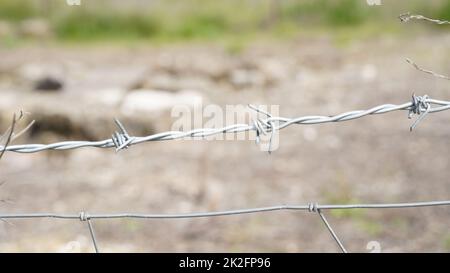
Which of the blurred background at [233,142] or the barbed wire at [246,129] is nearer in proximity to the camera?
the barbed wire at [246,129]

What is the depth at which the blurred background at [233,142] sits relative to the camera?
3.68 meters

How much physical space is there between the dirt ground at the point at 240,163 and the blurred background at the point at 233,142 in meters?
0.01

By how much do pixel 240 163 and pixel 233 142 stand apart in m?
0.48

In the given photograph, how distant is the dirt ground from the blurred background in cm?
1

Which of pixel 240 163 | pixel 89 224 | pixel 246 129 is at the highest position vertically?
pixel 246 129

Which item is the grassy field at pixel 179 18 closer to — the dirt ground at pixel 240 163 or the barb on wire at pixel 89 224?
the dirt ground at pixel 240 163

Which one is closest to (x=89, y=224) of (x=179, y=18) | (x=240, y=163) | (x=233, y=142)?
(x=240, y=163)

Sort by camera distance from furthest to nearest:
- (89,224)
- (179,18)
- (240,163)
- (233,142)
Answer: (179,18), (233,142), (240,163), (89,224)

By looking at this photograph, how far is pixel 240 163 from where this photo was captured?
4.84 metres

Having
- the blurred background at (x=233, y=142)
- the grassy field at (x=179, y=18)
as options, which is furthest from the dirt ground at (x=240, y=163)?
the grassy field at (x=179, y=18)

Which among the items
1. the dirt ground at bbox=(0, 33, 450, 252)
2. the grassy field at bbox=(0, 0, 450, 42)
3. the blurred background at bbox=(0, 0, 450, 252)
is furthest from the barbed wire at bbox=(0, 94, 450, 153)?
the grassy field at bbox=(0, 0, 450, 42)

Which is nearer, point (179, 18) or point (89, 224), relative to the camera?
point (89, 224)

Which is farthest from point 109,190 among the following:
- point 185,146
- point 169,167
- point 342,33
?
point 342,33

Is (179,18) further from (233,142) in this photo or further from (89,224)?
(89,224)
